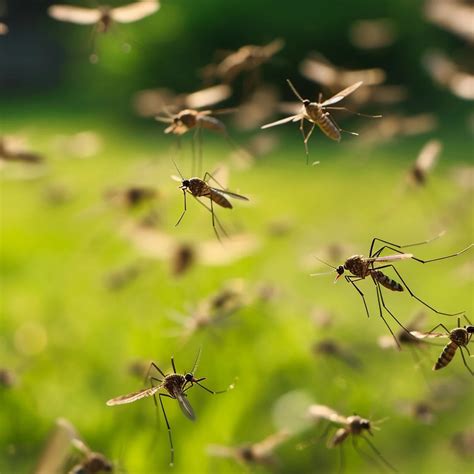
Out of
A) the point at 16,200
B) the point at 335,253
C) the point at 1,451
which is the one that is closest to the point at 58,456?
the point at 1,451

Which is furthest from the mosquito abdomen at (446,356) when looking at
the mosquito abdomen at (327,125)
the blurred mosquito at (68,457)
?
the blurred mosquito at (68,457)

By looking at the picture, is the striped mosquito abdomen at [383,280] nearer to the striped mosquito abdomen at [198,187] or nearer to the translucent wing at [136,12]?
the striped mosquito abdomen at [198,187]

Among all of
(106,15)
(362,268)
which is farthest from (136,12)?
(362,268)

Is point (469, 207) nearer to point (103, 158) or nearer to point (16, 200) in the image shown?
point (16, 200)

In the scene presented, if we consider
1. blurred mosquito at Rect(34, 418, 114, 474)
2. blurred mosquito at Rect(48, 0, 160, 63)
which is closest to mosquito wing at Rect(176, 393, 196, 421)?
blurred mosquito at Rect(34, 418, 114, 474)

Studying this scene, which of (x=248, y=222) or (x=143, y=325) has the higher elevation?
(x=143, y=325)

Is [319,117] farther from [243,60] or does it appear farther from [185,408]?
[185,408]
